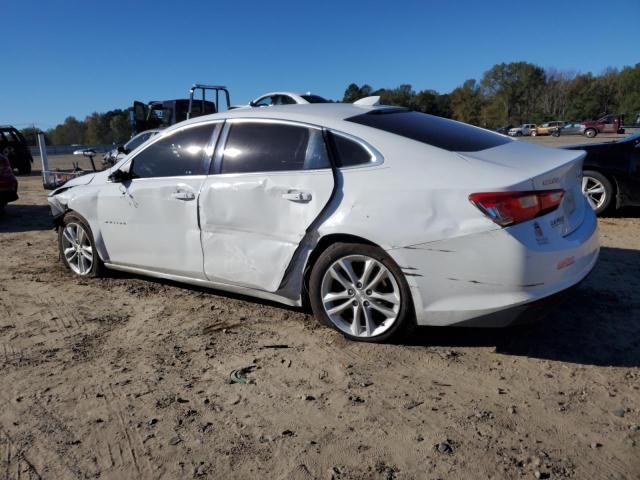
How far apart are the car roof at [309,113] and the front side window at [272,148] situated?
68 mm

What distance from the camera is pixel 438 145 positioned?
11.3 ft

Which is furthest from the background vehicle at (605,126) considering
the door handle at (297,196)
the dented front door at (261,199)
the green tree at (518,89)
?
the green tree at (518,89)

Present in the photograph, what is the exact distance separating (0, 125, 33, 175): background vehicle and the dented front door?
719 inches

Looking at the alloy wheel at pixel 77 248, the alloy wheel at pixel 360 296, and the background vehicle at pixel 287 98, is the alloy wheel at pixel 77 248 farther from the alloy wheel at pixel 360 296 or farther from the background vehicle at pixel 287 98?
the background vehicle at pixel 287 98

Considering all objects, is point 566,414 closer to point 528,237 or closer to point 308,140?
point 528,237

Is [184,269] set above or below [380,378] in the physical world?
above

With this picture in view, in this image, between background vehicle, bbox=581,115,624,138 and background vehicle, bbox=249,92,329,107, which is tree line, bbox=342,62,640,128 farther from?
background vehicle, bbox=249,92,329,107

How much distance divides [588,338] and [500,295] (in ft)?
3.22

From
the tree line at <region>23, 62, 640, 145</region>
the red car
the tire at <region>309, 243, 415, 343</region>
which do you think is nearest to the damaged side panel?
the tire at <region>309, 243, 415, 343</region>

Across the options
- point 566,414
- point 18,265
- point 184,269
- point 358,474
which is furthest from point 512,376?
point 18,265

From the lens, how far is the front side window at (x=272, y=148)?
3.72 metres

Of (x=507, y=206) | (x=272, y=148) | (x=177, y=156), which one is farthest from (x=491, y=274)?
(x=177, y=156)

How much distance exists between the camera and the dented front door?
12.0 ft

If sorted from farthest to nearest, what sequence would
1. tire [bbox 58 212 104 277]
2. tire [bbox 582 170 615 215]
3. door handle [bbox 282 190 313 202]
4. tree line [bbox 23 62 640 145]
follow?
tree line [bbox 23 62 640 145], tire [bbox 582 170 615 215], tire [bbox 58 212 104 277], door handle [bbox 282 190 313 202]
